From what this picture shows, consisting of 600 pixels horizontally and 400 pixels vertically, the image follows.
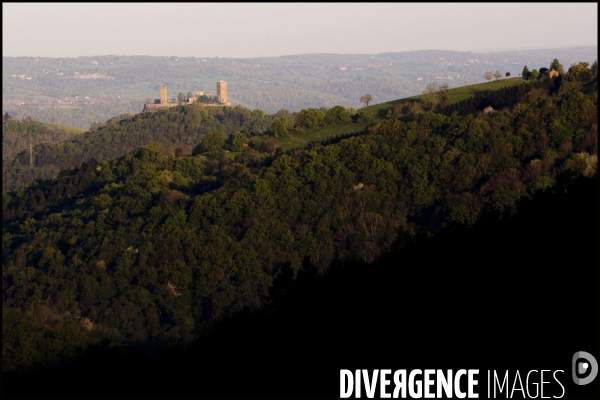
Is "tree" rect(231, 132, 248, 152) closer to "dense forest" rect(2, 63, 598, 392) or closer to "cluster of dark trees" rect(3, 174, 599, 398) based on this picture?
"dense forest" rect(2, 63, 598, 392)

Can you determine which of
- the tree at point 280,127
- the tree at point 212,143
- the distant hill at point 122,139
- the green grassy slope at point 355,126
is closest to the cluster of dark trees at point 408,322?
the green grassy slope at point 355,126

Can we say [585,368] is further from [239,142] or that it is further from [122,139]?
[122,139]

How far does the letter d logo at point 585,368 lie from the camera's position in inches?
850

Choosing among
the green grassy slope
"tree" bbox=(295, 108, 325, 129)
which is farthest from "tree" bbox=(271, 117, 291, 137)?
"tree" bbox=(295, 108, 325, 129)

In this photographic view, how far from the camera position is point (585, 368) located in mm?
22016

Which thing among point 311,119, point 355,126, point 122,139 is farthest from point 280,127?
point 122,139

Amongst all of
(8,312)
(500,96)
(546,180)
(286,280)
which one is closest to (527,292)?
(286,280)

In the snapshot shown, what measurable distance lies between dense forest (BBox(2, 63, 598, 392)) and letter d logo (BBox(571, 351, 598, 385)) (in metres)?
36.0

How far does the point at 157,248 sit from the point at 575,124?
33.7m

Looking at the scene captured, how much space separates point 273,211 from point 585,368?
52.6 m

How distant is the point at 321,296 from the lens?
1476 inches

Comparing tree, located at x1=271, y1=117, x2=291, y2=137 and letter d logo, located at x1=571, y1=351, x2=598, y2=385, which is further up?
tree, located at x1=271, y1=117, x2=291, y2=137

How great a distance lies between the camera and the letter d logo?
21591 mm

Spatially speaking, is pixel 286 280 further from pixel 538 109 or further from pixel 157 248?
pixel 538 109
